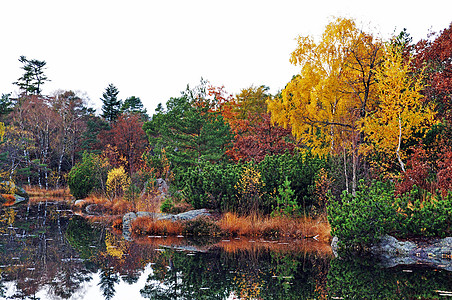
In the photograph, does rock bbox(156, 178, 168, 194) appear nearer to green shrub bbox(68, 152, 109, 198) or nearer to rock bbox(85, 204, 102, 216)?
rock bbox(85, 204, 102, 216)

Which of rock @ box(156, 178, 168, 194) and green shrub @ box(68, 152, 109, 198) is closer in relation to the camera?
rock @ box(156, 178, 168, 194)

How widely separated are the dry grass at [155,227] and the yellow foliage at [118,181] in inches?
239

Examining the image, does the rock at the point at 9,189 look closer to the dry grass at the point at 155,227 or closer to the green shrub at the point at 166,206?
the green shrub at the point at 166,206

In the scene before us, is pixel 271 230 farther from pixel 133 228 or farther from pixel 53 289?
pixel 53 289

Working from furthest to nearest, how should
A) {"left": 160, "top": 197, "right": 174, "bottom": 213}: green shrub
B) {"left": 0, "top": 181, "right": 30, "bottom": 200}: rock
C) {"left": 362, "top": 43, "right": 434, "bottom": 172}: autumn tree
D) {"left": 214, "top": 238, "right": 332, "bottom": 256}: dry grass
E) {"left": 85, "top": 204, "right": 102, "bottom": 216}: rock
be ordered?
{"left": 0, "top": 181, "right": 30, "bottom": 200}: rock
{"left": 85, "top": 204, "right": 102, "bottom": 216}: rock
{"left": 160, "top": 197, "right": 174, "bottom": 213}: green shrub
{"left": 362, "top": 43, "right": 434, "bottom": 172}: autumn tree
{"left": 214, "top": 238, "right": 332, "bottom": 256}: dry grass

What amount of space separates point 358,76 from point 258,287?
991 centimetres

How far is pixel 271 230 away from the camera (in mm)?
13008

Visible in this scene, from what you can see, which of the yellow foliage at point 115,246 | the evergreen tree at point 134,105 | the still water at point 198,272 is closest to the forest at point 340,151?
the still water at point 198,272

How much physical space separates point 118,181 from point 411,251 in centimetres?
1524

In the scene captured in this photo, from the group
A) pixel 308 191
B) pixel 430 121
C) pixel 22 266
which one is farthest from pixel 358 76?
pixel 22 266

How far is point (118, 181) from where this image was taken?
21344 millimetres

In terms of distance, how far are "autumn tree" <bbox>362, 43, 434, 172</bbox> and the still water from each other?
383 centimetres

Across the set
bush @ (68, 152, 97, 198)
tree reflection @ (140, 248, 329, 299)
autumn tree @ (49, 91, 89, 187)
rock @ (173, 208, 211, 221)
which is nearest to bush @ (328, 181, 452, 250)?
tree reflection @ (140, 248, 329, 299)

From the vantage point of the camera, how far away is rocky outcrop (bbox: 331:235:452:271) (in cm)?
883
